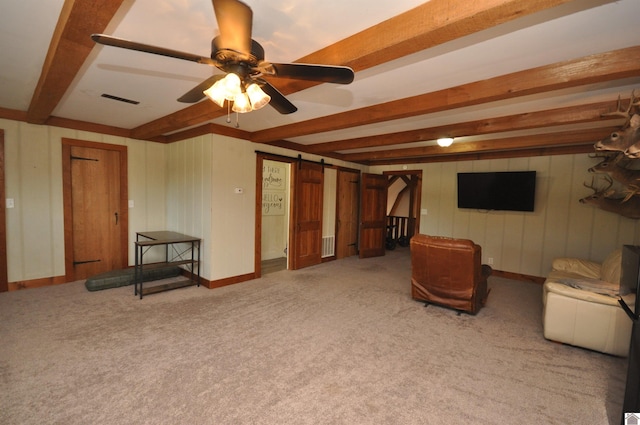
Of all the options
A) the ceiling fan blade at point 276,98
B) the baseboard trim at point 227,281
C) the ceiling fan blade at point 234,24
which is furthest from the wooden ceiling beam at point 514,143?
the ceiling fan blade at point 234,24

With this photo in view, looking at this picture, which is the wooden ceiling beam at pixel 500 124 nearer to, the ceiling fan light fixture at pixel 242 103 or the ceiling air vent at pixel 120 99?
the ceiling fan light fixture at pixel 242 103

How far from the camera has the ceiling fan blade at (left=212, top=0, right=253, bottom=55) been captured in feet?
3.67

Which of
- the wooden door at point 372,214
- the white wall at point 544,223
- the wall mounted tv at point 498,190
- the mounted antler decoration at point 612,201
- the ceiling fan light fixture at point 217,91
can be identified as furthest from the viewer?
the wooden door at point 372,214

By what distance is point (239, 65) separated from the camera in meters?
1.48

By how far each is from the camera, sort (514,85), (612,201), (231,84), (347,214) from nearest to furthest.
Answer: (231,84) → (514,85) → (612,201) → (347,214)

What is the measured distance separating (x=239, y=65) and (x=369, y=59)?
2.56 ft

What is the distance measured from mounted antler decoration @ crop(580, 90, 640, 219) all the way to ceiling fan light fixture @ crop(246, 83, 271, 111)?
9.82 ft

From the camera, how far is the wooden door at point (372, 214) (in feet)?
21.6

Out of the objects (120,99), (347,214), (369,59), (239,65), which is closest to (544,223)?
(347,214)

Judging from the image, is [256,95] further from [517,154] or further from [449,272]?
[517,154]

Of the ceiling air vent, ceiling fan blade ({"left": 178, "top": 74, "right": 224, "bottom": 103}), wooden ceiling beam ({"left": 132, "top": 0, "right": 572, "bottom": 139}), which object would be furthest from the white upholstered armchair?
the ceiling air vent

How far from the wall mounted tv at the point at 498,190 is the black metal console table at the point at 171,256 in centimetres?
513

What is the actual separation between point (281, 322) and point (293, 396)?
46.5 inches

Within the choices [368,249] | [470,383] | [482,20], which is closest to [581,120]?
[482,20]
